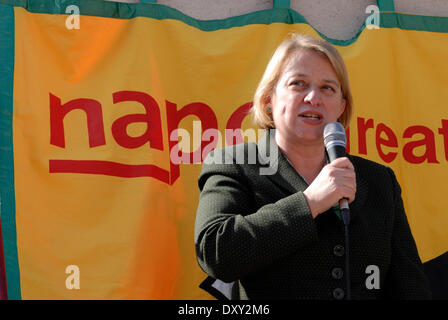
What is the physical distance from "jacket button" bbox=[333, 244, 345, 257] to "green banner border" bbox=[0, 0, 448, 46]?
1269 mm

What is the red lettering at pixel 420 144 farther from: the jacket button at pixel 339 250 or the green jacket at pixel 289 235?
the jacket button at pixel 339 250

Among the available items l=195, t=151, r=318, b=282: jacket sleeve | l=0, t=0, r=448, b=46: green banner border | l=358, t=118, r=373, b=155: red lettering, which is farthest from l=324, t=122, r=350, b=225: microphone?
l=0, t=0, r=448, b=46: green banner border

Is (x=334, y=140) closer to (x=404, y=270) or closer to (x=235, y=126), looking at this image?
(x=404, y=270)

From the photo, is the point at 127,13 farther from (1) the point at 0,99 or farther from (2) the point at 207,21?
(1) the point at 0,99

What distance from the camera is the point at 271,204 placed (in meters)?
1.37

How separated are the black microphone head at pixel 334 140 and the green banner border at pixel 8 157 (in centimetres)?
121

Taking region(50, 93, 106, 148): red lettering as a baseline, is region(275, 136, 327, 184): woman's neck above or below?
below

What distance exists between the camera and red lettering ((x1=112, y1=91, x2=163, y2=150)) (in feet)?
7.06

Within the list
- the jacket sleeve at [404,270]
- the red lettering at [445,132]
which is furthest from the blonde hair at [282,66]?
the red lettering at [445,132]

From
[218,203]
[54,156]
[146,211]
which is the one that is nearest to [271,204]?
[218,203]

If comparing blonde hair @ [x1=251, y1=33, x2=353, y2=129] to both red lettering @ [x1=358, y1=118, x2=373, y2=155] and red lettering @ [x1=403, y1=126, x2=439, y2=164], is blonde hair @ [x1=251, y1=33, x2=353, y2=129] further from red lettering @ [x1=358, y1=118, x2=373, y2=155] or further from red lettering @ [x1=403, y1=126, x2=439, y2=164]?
red lettering @ [x1=403, y1=126, x2=439, y2=164]

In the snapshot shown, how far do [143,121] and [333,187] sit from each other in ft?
3.58

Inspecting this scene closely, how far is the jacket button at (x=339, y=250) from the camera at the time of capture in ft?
4.52

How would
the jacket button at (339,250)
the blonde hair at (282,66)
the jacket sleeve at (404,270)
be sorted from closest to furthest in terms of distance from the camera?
the jacket button at (339,250), the jacket sleeve at (404,270), the blonde hair at (282,66)
